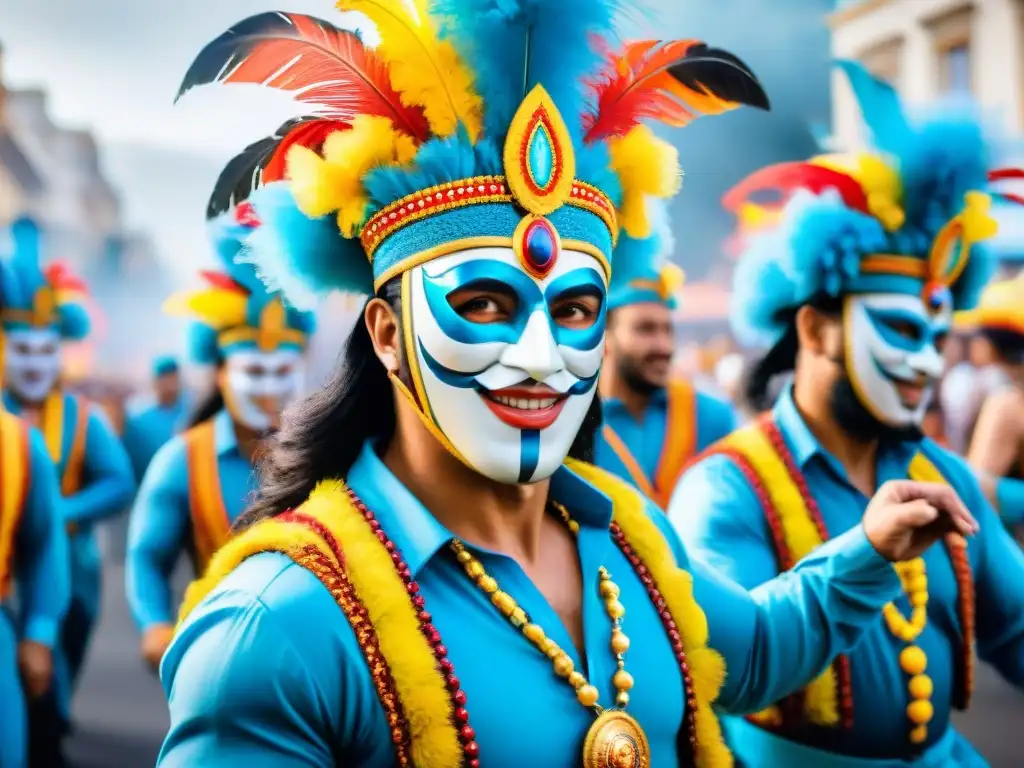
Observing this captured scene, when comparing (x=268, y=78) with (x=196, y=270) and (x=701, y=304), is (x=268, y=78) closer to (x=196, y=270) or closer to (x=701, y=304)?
(x=196, y=270)

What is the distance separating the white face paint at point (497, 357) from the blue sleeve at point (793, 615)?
0.50 m

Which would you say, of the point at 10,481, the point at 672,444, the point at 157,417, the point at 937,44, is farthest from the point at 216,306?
the point at 937,44

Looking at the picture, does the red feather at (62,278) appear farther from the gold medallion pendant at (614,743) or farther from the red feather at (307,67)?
the gold medallion pendant at (614,743)

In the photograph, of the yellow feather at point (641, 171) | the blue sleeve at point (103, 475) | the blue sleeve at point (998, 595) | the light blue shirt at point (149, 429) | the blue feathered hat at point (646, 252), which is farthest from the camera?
the light blue shirt at point (149, 429)

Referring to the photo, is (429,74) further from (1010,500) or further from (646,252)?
(1010,500)

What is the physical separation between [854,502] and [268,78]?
190cm

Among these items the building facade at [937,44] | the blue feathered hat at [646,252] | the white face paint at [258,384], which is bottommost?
the white face paint at [258,384]

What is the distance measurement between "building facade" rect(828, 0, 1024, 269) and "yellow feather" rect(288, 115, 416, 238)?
45.1 feet

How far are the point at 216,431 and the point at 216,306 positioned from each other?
1.70ft

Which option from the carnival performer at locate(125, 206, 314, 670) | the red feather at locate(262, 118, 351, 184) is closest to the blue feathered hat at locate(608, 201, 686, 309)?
the red feather at locate(262, 118, 351, 184)

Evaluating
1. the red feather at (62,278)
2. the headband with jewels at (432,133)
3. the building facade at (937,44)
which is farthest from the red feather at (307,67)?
the building facade at (937,44)

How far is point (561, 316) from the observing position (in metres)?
2.02

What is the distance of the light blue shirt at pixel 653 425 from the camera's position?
5.57 metres

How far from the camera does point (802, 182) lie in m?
3.28
